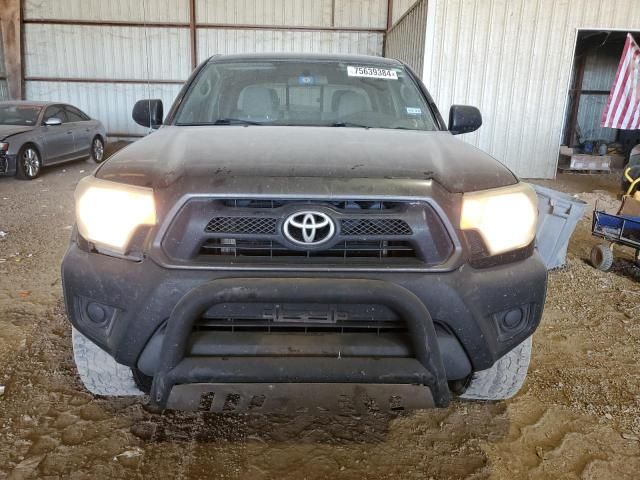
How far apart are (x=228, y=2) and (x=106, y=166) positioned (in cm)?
1396

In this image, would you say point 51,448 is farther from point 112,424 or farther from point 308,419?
point 308,419

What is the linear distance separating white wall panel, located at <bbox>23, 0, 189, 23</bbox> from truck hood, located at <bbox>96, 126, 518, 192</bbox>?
13701 mm

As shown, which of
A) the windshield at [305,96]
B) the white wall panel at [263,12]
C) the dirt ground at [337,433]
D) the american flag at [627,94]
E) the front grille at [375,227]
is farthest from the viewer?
the white wall panel at [263,12]

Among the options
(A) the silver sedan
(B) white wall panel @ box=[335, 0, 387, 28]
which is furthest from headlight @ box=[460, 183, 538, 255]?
(B) white wall panel @ box=[335, 0, 387, 28]

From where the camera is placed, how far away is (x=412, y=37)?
1068cm

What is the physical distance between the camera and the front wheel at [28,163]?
861cm

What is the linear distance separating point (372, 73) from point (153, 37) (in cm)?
1333

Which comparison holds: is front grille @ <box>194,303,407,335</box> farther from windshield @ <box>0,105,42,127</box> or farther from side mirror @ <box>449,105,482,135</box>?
windshield @ <box>0,105,42,127</box>

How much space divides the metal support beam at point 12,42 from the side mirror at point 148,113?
46.1ft

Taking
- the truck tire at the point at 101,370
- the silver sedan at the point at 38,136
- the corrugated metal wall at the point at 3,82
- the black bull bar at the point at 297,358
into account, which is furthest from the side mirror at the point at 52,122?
the black bull bar at the point at 297,358

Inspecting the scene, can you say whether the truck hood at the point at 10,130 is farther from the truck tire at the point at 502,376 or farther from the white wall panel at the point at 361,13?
the white wall panel at the point at 361,13

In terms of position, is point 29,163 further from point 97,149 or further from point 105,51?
point 105,51

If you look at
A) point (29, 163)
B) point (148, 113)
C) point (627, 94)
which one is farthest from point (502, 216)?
point (627, 94)

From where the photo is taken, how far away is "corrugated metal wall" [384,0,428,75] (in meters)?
9.70
